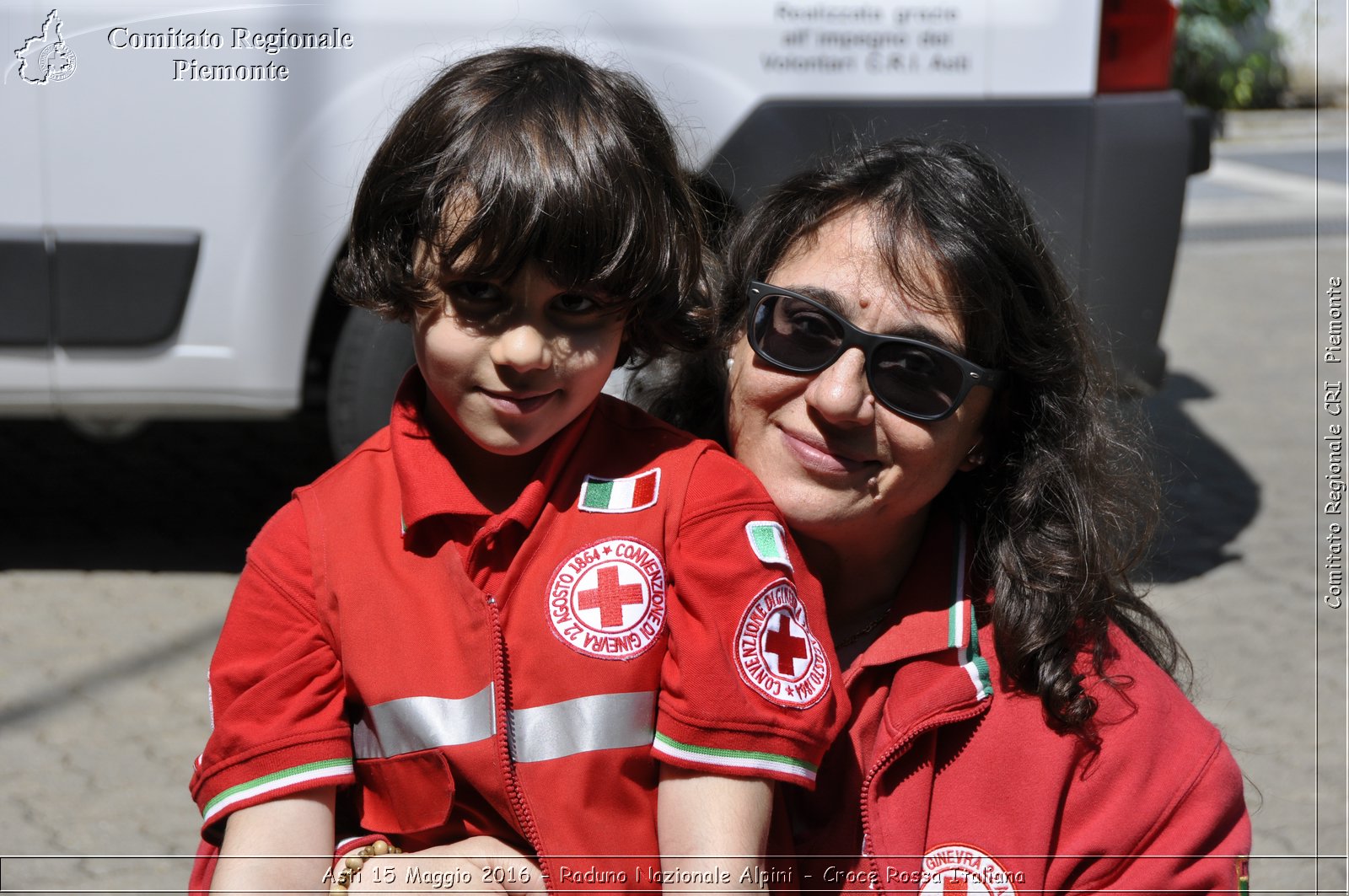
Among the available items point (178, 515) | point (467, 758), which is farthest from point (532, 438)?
point (178, 515)

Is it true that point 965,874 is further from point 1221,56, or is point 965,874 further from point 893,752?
point 1221,56

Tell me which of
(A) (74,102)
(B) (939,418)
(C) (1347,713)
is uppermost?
(A) (74,102)

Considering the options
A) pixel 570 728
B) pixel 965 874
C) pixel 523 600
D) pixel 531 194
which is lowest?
pixel 965 874

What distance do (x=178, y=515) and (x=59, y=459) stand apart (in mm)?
848

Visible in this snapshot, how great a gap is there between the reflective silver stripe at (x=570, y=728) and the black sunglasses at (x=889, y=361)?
540mm

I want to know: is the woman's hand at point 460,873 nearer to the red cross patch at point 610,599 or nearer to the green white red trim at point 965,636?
the red cross patch at point 610,599

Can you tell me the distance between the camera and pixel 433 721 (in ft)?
5.00

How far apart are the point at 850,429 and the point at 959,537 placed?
271mm

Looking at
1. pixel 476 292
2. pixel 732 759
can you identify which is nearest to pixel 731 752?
pixel 732 759

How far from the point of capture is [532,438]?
160cm

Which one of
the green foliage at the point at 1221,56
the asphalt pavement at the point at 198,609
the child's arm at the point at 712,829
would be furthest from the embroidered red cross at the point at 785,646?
the green foliage at the point at 1221,56

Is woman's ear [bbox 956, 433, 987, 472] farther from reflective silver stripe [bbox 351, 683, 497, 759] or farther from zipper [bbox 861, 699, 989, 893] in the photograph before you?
reflective silver stripe [bbox 351, 683, 497, 759]

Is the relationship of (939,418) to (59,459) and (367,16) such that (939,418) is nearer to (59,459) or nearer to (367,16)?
(367,16)

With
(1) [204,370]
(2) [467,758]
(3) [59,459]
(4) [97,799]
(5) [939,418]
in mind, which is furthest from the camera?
(3) [59,459]
